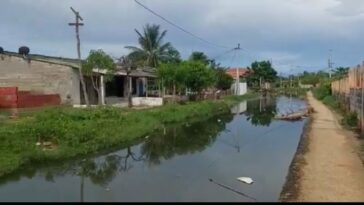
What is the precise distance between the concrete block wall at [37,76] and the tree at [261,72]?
58.8m

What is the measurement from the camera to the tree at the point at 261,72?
3497 inches

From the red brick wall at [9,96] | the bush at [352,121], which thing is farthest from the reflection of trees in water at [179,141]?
the red brick wall at [9,96]

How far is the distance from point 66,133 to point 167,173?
5255 mm

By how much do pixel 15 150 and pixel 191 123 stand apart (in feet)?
56.3

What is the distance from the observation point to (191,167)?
1633 cm

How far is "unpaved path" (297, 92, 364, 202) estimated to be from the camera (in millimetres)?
10955

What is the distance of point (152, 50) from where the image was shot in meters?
57.2

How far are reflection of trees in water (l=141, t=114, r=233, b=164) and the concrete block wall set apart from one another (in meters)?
9.29

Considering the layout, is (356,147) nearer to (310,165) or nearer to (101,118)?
(310,165)

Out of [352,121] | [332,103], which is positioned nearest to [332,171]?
[352,121]

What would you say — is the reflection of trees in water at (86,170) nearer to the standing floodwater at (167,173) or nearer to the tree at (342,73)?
the standing floodwater at (167,173)

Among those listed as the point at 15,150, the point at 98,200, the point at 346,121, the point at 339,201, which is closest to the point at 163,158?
the point at 15,150

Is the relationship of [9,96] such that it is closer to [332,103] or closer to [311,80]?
[332,103]

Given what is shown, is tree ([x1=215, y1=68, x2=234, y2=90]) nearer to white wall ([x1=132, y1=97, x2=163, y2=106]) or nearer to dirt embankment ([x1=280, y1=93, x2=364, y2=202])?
white wall ([x1=132, y1=97, x2=163, y2=106])
